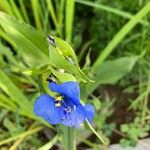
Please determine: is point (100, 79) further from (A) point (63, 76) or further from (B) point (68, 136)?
(A) point (63, 76)

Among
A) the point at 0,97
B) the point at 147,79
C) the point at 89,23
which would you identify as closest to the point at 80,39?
the point at 89,23

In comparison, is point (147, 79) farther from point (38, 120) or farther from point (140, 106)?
point (38, 120)

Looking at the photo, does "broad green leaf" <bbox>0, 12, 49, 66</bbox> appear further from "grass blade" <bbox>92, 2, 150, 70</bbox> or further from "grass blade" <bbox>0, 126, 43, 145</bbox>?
"grass blade" <bbox>0, 126, 43, 145</bbox>

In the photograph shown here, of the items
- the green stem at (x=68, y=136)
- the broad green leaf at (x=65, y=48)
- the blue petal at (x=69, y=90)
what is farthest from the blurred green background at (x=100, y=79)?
the blue petal at (x=69, y=90)

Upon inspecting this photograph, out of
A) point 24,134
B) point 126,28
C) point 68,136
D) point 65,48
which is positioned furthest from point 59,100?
point 24,134

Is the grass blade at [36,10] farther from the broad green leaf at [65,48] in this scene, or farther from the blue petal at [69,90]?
the blue petal at [69,90]

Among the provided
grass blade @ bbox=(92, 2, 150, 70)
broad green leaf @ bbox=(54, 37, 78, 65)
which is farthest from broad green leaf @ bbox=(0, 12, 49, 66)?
grass blade @ bbox=(92, 2, 150, 70)
